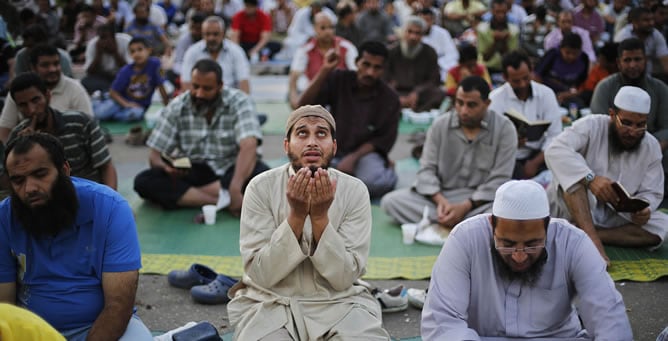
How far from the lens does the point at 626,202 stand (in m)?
5.08

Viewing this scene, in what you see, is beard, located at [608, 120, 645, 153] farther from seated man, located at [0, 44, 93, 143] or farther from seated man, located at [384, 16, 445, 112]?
seated man, located at [384, 16, 445, 112]

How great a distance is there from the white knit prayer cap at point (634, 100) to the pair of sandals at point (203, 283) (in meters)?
2.52

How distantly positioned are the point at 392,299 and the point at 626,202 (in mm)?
1670

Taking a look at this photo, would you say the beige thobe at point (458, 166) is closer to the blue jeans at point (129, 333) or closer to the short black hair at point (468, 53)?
the blue jeans at point (129, 333)

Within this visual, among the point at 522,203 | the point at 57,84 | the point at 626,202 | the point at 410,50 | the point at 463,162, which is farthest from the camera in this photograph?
the point at 410,50

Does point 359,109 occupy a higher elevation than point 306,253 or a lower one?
lower

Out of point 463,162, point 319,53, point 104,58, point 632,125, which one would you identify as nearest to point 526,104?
point 463,162

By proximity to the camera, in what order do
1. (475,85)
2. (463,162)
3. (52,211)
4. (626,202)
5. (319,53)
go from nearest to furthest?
(52,211) < (626,202) < (475,85) < (463,162) < (319,53)

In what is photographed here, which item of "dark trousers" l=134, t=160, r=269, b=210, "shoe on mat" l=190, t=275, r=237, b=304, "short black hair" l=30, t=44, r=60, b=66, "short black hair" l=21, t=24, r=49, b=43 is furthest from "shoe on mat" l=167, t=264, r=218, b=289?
"short black hair" l=21, t=24, r=49, b=43

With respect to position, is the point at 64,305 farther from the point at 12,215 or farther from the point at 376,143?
the point at 376,143

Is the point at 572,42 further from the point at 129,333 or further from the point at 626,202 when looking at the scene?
the point at 129,333

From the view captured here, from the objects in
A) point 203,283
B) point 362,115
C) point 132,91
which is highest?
point 362,115

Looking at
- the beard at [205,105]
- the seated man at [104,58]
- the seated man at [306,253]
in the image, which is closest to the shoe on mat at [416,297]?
the seated man at [306,253]

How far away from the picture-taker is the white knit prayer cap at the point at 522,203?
3166mm
